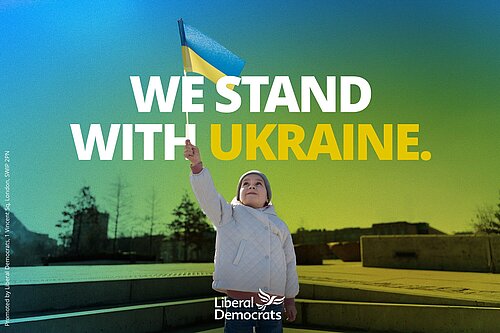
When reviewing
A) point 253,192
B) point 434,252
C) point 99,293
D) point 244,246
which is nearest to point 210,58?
point 253,192

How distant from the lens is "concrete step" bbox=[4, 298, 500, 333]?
9.91 feet

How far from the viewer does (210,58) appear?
10.1 ft

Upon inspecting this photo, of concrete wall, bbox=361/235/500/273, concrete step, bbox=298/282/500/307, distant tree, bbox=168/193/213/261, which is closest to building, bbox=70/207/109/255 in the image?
distant tree, bbox=168/193/213/261

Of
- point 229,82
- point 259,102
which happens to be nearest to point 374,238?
point 259,102

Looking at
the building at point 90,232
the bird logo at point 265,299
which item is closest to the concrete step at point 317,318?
the bird logo at point 265,299

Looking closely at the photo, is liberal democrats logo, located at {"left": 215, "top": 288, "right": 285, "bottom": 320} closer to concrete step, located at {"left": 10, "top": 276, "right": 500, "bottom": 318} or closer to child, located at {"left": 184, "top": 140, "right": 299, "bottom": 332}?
child, located at {"left": 184, "top": 140, "right": 299, "bottom": 332}

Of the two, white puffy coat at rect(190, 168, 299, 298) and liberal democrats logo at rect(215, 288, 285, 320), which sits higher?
white puffy coat at rect(190, 168, 299, 298)

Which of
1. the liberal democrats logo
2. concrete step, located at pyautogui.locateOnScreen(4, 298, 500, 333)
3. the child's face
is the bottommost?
concrete step, located at pyautogui.locateOnScreen(4, 298, 500, 333)

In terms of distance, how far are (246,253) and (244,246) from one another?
0.04 m

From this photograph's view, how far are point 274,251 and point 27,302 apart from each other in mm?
2230

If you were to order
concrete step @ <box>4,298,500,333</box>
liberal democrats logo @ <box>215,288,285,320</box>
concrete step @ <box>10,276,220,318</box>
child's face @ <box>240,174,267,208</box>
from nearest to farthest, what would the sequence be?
1. liberal democrats logo @ <box>215,288,285,320</box>
2. child's face @ <box>240,174,267,208</box>
3. concrete step @ <box>4,298,500,333</box>
4. concrete step @ <box>10,276,220,318</box>

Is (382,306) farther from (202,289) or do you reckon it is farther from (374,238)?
(374,238)

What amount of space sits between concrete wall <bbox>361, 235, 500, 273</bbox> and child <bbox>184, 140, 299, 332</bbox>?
575 cm

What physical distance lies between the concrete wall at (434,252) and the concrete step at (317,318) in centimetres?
409
